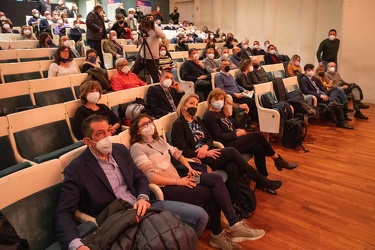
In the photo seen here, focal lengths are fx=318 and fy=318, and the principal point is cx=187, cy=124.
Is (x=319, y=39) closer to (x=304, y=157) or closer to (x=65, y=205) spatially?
(x=304, y=157)

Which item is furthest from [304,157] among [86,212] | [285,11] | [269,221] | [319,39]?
[285,11]

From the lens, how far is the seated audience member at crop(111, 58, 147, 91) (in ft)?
14.2

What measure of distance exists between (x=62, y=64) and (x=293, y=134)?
11.1 feet

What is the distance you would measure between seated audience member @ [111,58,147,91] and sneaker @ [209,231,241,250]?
2.60 metres

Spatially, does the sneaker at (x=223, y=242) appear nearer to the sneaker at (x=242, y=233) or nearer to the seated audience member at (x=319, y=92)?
the sneaker at (x=242, y=233)

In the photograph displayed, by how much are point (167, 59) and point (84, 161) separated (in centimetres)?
434

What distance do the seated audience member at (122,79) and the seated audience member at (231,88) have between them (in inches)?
50.4

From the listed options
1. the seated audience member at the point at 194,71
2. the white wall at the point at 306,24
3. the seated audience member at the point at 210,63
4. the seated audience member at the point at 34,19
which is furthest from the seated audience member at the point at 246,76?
the seated audience member at the point at 34,19

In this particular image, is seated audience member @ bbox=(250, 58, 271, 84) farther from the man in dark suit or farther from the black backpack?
the man in dark suit

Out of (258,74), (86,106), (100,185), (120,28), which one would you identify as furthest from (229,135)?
(120,28)

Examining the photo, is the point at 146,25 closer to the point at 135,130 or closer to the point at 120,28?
the point at 135,130

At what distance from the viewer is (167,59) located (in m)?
5.98

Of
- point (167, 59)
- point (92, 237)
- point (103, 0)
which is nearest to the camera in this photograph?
point (92, 237)

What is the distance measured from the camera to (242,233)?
2428 millimetres
